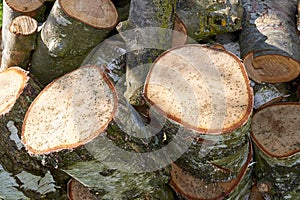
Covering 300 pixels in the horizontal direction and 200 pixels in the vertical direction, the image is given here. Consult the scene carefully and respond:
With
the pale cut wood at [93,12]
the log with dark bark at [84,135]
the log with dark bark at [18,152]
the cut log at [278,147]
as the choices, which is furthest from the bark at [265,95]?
the log with dark bark at [18,152]

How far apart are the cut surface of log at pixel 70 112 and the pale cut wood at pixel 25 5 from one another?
3.14ft

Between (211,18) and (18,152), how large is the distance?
132 cm

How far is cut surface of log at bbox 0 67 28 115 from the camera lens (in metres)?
2.17

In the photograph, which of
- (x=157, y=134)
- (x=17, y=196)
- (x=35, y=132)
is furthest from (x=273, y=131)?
(x=17, y=196)

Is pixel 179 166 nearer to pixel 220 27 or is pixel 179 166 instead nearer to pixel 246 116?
pixel 246 116

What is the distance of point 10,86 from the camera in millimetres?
2277

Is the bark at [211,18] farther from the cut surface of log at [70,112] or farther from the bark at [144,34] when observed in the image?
the cut surface of log at [70,112]

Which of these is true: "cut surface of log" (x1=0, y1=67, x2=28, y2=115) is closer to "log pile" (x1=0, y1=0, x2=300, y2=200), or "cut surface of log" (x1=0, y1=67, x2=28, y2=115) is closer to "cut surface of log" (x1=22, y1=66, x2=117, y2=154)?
"log pile" (x1=0, y1=0, x2=300, y2=200)

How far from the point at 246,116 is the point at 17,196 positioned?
4.27ft

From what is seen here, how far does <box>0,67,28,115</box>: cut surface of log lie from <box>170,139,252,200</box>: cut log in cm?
90

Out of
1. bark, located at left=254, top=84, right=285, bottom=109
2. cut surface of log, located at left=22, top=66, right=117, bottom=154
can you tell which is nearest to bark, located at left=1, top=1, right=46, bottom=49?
cut surface of log, located at left=22, top=66, right=117, bottom=154

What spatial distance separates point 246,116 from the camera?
1.85 metres

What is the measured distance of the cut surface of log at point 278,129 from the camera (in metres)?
2.15

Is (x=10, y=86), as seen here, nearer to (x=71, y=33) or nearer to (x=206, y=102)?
(x=71, y=33)
